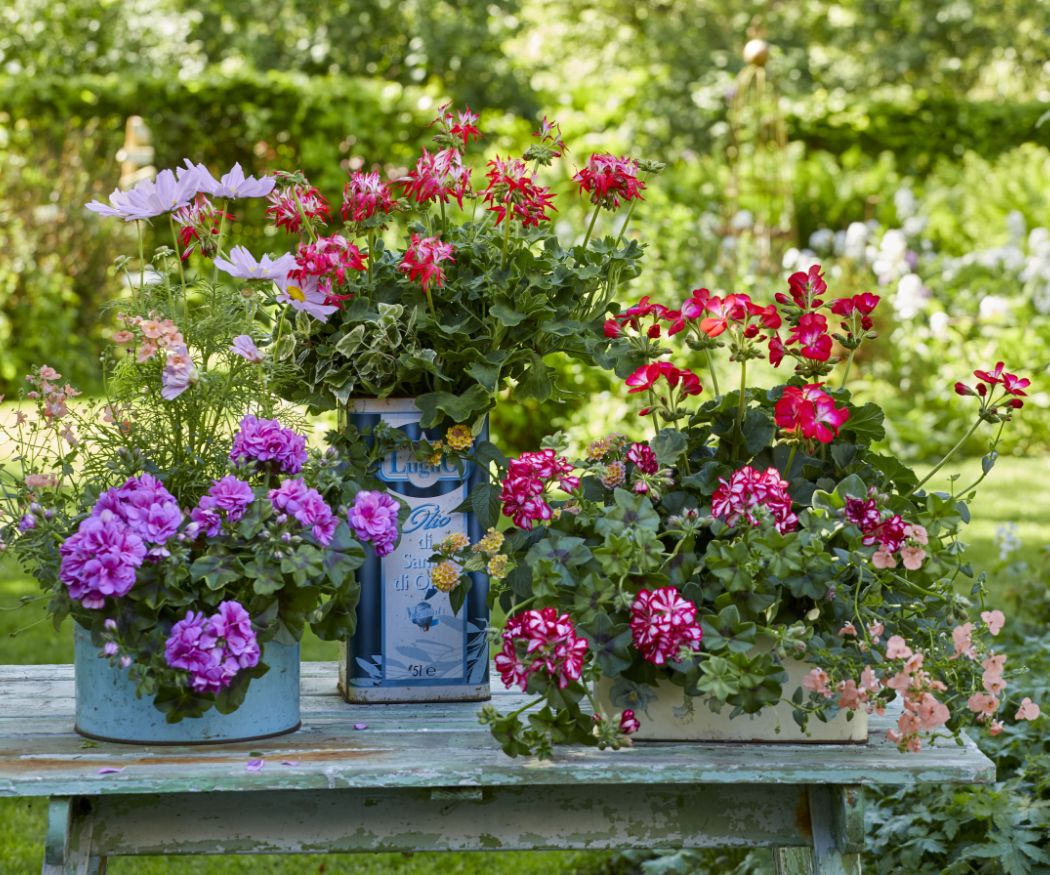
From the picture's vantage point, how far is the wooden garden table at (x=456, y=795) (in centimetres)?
144

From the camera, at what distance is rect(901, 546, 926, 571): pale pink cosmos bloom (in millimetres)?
1479

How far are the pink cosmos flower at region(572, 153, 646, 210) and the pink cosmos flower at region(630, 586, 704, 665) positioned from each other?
548 millimetres

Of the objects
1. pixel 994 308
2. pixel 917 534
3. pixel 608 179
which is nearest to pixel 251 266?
pixel 608 179

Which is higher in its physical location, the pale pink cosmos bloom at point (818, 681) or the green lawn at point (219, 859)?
the pale pink cosmos bloom at point (818, 681)

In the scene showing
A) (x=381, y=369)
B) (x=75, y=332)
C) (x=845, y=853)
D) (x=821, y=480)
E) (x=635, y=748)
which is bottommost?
(x=845, y=853)

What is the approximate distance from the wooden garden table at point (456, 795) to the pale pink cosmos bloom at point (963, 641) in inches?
4.6

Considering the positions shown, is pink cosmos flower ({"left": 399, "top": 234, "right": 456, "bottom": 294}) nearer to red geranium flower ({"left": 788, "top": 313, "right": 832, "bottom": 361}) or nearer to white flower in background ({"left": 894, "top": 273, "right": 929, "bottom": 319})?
red geranium flower ({"left": 788, "top": 313, "right": 832, "bottom": 361})

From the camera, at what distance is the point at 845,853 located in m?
1.51

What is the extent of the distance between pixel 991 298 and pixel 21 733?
20.3ft

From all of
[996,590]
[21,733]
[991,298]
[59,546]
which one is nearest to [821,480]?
[59,546]

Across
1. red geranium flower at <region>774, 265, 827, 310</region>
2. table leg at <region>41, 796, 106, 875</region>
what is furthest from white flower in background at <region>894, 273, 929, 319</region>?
table leg at <region>41, 796, 106, 875</region>

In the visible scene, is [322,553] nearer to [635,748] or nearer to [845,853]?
[635,748]

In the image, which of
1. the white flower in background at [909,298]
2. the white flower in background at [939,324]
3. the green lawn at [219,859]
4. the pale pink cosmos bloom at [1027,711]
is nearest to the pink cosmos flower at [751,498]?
the pale pink cosmos bloom at [1027,711]

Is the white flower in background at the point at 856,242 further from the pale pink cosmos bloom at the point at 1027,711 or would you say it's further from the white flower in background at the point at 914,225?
the pale pink cosmos bloom at the point at 1027,711
